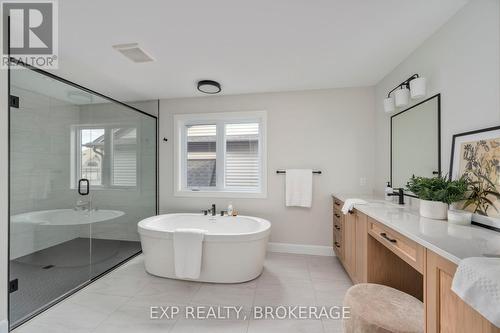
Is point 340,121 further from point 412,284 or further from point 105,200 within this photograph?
point 105,200

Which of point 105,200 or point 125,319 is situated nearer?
point 125,319

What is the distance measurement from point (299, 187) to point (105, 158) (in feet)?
8.45

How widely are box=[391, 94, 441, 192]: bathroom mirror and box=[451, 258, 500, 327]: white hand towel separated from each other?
1.24m

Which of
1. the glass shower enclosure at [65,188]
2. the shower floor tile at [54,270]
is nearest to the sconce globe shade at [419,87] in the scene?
the glass shower enclosure at [65,188]

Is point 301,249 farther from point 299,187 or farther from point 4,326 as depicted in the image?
point 4,326

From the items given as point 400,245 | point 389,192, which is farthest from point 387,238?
point 389,192

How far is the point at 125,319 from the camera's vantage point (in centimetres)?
177

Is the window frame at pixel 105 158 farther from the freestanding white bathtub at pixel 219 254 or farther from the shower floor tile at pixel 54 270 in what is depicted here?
the freestanding white bathtub at pixel 219 254

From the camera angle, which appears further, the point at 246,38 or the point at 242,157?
the point at 242,157

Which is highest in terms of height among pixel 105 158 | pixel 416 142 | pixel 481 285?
pixel 416 142

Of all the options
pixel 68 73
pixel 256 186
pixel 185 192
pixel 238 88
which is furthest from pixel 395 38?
pixel 68 73

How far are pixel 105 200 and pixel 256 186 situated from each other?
79.4 inches

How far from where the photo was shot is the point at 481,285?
69 cm

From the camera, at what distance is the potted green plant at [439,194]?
4.56ft
